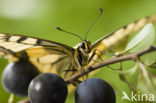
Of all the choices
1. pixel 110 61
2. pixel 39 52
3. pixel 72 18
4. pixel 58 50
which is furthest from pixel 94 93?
pixel 72 18

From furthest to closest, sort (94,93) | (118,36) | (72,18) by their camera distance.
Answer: (72,18)
(118,36)
(94,93)

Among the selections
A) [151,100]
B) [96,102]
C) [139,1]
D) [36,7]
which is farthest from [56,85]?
[36,7]

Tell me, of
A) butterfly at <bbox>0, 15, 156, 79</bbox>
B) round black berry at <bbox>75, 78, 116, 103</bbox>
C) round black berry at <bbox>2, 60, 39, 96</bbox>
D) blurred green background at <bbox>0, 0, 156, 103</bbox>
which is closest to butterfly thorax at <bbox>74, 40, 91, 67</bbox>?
butterfly at <bbox>0, 15, 156, 79</bbox>

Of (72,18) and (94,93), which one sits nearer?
(94,93)

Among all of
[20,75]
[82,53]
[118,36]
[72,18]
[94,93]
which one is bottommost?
[94,93]

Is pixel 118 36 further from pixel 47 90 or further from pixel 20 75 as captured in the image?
pixel 20 75
